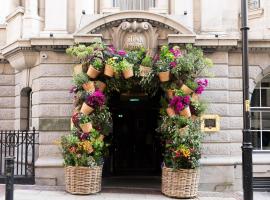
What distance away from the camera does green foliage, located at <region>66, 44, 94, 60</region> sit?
11638 mm

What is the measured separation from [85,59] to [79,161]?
293cm

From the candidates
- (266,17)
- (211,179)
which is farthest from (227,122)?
(266,17)

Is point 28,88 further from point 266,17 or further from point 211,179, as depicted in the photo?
point 266,17

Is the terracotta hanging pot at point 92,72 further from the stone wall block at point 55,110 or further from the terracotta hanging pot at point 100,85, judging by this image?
the stone wall block at point 55,110

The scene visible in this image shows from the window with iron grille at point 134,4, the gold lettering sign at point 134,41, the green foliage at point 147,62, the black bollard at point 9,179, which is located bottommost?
the black bollard at point 9,179

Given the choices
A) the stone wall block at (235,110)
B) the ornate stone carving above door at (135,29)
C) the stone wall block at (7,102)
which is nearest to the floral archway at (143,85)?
the ornate stone carving above door at (135,29)

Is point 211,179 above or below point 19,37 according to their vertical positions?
below

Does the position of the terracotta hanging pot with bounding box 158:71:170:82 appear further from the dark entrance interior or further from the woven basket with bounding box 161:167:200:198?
the dark entrance interior

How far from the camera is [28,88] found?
14328mm

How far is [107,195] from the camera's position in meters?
11.5

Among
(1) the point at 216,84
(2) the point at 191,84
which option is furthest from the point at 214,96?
(2) the point at 191,84

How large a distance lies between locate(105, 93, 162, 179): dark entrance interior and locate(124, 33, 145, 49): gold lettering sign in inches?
148

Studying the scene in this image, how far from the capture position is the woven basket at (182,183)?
11.3 m

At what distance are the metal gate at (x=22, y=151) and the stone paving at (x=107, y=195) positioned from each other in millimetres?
485
